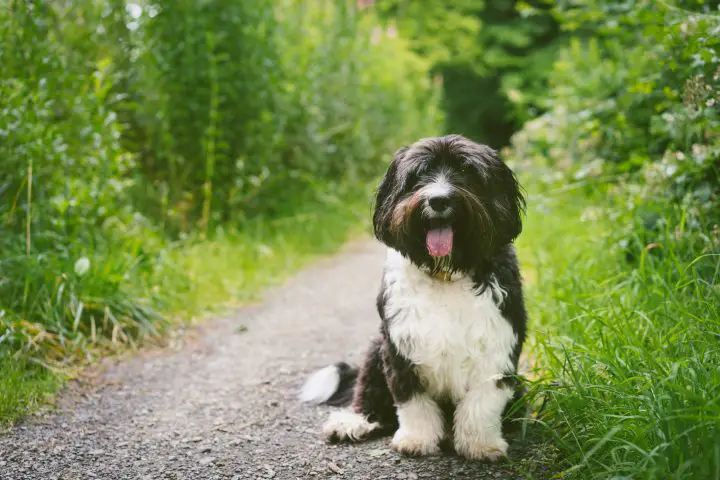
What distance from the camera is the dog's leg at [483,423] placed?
9.14 feet

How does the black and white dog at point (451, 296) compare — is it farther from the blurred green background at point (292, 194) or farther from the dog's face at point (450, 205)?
the blurred green background at point (292, 194)

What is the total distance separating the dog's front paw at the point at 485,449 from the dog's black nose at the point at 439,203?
972mm

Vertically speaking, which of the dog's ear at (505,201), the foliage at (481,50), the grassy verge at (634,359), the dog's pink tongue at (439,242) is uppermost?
the foliage at (481,50)

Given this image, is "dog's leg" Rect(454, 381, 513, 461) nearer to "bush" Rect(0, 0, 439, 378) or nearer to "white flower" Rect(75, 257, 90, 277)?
"bush" Rect(0, 0, 439, 378)

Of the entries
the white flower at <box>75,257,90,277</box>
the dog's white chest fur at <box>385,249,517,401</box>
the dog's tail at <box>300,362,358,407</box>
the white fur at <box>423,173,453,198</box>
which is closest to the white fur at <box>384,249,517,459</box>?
the dog's white chest fur at <box>385,249,517,401</box>

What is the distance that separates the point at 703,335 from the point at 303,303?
3.48 metres

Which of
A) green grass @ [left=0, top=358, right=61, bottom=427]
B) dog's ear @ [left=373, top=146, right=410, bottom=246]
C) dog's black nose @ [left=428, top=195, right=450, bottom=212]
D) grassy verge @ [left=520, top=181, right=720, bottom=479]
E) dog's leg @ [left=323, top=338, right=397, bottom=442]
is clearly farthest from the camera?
green grass @ [left=0, top=358, right=61, bottom=427]

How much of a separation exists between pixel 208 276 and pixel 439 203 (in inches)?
132

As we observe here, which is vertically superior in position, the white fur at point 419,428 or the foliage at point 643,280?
the foliage at point 643,280

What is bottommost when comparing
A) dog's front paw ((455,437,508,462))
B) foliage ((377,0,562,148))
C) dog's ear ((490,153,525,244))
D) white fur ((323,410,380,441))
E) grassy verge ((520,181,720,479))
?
white fur ((323,410,380,441))

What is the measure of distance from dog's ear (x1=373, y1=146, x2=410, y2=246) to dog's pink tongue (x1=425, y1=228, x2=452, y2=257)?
21 cm

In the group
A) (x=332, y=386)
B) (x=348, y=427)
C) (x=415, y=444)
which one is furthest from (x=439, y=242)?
(x=332, y=386)

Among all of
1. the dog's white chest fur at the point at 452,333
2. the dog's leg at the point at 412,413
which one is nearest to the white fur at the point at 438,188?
the dog's white chest fur at the point at 452,333

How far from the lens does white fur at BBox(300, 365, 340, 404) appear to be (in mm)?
3590
